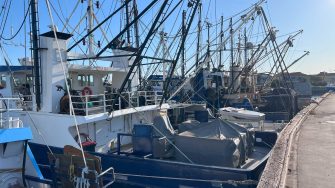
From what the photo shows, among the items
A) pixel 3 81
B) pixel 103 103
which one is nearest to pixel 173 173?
pixel 103 103

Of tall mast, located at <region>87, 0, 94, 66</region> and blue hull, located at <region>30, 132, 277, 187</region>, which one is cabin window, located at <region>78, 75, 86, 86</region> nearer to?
tall mast, located at <region>87, 0, 94, 66</region>

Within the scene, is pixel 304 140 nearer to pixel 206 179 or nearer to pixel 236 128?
pixel 236 128

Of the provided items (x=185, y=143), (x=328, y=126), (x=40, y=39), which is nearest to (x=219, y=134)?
(x=185, y=143)

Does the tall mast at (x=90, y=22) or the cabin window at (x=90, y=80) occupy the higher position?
the tall mast at (x=90, y=22)

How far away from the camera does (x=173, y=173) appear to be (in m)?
7.92

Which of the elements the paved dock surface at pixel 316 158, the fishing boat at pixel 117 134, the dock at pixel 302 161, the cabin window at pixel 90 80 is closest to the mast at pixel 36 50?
the fishing boat at pixel 117 134

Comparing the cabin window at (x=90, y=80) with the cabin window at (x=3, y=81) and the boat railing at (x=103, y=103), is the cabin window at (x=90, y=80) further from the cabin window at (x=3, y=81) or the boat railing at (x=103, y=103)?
the cabin window at (x=3, y=81)

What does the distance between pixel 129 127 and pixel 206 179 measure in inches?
229

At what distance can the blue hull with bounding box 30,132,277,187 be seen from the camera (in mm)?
7133

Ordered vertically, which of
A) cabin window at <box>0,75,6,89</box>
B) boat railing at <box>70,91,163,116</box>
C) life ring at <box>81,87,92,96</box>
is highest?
cabin window at <box>0,75,6,89</box>

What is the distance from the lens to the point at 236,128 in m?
9.19

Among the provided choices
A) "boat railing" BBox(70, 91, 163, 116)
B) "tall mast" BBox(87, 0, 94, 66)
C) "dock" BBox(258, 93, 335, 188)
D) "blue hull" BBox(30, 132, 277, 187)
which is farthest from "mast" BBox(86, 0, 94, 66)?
"dock" BBox(258, 93, 335, 188)

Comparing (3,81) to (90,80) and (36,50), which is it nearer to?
(36,50)

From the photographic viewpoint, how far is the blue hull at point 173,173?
7133mm
